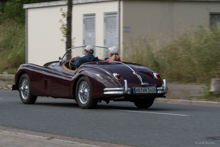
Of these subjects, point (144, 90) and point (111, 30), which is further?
point (111, 30)

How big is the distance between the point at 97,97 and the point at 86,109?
653 mm

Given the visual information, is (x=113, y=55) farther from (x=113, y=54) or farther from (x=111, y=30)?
(x=111, y=30)

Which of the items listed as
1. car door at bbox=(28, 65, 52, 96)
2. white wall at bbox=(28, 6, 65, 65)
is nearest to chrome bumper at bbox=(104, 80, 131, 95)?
car door at bbox=(28, 65, 52, 96)

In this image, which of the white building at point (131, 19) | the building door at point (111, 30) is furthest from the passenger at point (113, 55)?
the building door at point (111, 30)

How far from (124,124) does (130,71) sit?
229 centimetres

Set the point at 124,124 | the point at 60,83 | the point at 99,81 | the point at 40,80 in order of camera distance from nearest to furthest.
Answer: the point at 124,124
the point at 99,81
the point at 60,83
the point at 40,80

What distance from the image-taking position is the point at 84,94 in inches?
431

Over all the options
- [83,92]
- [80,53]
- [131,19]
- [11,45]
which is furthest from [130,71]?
[11,45]

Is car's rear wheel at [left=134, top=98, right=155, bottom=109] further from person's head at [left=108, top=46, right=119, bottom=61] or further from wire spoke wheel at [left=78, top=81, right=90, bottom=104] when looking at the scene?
wire spoke wheel at [left=78, top=81, right=90, bottom=104]

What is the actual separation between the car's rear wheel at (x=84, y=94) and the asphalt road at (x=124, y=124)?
0.50 feet

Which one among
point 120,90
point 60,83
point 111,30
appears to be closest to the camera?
point 120,90

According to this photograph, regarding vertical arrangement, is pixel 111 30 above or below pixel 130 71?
above

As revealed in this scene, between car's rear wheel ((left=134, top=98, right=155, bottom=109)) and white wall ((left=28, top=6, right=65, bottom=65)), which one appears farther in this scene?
white wall ((left=28, top=6, right=65, bottom=65))

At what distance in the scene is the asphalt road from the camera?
7.10 metres
